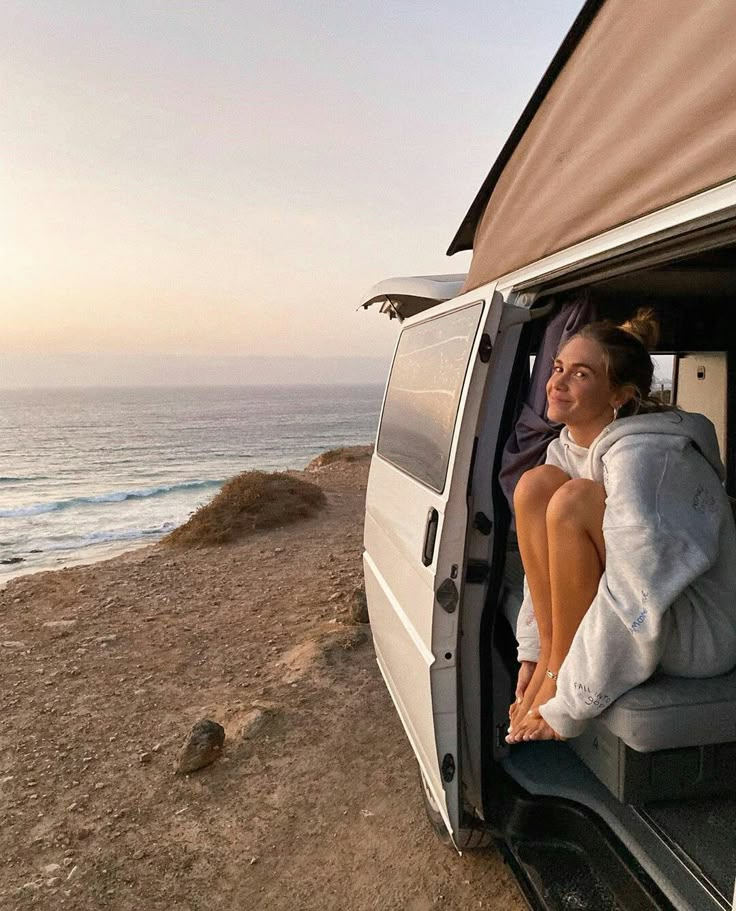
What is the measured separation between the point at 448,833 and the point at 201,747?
6.09 feet

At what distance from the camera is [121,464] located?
41000mm

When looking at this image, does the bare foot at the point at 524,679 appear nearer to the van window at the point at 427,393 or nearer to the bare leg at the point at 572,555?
the bare leg at the point at 572,555

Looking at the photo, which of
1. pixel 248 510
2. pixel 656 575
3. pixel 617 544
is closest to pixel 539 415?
pixel 617 544

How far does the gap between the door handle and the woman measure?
330 millimetres

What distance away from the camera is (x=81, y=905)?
3254 mm

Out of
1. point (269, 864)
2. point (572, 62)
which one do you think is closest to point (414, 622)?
point (269, 864)

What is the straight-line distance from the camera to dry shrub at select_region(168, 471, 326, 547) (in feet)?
39.1

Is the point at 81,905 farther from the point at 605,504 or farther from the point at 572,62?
the point at 572,62

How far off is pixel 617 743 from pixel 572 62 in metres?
2.16

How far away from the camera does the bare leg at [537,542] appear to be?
2.50 meters

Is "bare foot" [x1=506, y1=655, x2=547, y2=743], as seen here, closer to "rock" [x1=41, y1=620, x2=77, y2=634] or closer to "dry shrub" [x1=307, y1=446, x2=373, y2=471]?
"rock" [x1=41, y1=620, x2=77, y2=634]

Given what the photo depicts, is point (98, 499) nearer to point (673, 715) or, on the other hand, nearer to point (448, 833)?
point (448, 833)

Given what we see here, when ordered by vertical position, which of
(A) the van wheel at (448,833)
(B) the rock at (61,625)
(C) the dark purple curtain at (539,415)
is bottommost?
(B) the rock at (61,625)

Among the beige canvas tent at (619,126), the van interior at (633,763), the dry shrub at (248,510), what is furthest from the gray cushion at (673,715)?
the dry shrub at (248,510)
